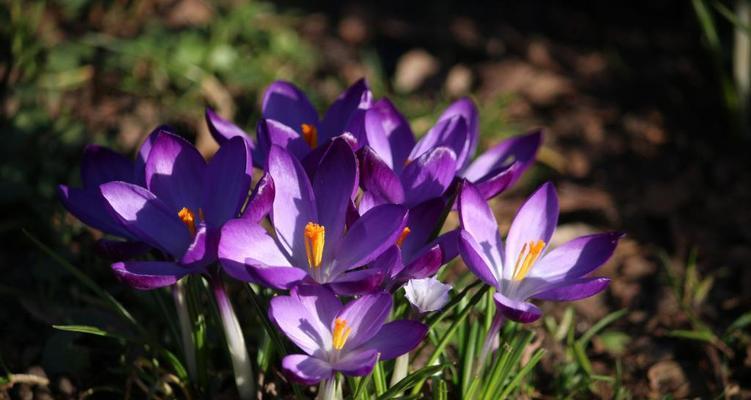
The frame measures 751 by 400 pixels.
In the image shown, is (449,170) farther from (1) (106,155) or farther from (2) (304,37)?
(2) (304,37)

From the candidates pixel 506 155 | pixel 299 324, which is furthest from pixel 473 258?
pixel 506 155

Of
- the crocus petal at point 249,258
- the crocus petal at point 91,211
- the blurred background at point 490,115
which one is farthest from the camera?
the blurred background at point 490,115

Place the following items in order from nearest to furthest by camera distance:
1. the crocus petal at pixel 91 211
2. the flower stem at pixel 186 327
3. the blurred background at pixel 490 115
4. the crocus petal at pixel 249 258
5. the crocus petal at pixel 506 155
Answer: the crocus petal at pixel 249 258
the crocus petal at pixel 91 211
the flower stem at pixel 186 327
the crocus petal at pixel 506 155
the blurred background at pixel 490 115

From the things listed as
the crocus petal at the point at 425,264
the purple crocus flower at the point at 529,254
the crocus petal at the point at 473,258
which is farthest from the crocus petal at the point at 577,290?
the crocus petal at the point at 425,264

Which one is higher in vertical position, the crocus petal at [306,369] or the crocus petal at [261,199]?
the crocus petal at [261,199]

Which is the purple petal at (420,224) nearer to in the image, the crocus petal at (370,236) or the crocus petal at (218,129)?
the crocus petal at (370,236)

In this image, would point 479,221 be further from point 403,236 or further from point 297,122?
point 297,122
